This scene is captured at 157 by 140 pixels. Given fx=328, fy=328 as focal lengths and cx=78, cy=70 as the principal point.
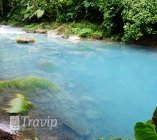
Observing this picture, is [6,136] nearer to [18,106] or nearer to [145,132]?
[18,106]

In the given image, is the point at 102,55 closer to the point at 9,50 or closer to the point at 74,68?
the point at 74,68

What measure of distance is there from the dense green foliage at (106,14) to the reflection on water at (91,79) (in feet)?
3.74

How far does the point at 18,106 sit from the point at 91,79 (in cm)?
451

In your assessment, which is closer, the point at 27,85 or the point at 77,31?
the point at 27,85

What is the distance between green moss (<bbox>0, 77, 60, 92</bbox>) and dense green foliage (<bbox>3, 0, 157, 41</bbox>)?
818 cm

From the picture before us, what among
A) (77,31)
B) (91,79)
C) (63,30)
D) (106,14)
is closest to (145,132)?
(91,79)

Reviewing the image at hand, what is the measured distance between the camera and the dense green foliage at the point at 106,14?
51.0 feet

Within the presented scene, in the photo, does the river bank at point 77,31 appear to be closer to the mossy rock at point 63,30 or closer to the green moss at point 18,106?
the mossy rock at point 63,30

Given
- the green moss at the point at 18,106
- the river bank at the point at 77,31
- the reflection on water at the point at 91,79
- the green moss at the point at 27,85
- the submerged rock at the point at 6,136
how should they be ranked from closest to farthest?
the submerged rock at the point at 6,136
the green moss at the point at 18,106
the reflection on water at the point at 91,79
the green moss at the point at 27,85
the river bank at the point at 77,31

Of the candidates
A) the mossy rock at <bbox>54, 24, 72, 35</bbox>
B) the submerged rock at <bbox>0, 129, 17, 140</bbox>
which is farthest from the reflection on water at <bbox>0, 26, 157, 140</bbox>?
the mossy rock at <bbox>54, 24, 72, 35</bbox>

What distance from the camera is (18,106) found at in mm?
6242

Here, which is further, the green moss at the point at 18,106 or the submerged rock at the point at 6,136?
the green moss at the point at 18,106

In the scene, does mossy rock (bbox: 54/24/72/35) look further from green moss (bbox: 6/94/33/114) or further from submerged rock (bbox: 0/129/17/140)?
submerged rock (bbox: 0/129/17/140)

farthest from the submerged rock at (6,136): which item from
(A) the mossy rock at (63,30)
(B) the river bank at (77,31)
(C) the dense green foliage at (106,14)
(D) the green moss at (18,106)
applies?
(A) the mossy rock at (63,30)
